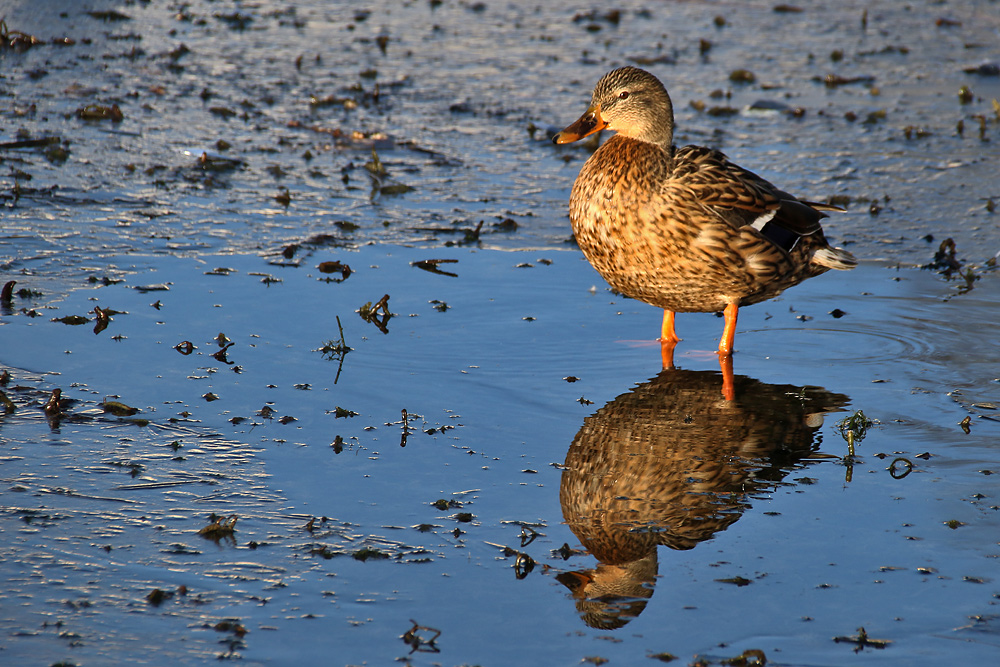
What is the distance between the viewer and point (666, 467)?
4.66 meters

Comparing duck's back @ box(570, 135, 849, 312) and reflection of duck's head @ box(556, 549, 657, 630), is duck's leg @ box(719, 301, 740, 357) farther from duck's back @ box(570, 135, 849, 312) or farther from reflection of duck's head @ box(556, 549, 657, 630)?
reflection of duck's head @ box(556, 549, 657, 630)

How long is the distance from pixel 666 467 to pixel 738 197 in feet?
6.67

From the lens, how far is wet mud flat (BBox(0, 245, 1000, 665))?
3.46m

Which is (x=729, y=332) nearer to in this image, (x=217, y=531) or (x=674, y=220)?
(x=674, y=220)

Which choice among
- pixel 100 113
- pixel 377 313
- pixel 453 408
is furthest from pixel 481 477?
pixel 100 113

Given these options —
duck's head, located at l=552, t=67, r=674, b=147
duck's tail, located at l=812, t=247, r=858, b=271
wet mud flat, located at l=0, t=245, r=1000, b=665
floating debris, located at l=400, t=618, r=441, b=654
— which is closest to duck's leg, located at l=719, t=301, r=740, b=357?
wet mud flat, located at l=0, t=245, r=1000, b=665

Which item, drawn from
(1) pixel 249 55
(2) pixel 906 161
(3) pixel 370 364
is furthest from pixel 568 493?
(1) pixel 249 55

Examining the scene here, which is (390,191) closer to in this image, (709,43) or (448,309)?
(448,309)

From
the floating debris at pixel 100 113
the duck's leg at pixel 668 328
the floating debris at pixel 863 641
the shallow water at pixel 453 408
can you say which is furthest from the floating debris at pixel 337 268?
the floating debris at pixel 863 641

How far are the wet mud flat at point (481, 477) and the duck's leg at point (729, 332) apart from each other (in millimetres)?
150

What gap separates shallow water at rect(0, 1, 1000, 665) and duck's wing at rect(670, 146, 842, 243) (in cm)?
74

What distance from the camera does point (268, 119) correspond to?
10422mm

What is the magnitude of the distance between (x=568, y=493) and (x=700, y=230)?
2074mm

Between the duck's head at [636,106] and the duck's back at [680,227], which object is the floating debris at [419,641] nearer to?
the duck's back at [680,227]
